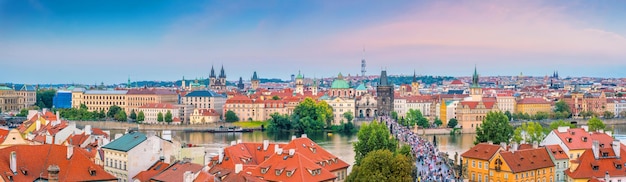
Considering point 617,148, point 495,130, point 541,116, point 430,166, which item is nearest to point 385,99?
point 541,116

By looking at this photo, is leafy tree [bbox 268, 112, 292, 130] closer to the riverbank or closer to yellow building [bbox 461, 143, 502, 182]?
the riverbank

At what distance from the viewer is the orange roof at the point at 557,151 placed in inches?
1535

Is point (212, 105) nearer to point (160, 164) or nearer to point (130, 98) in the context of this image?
point (130, 98)

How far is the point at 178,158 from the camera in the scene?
35594 millimetres

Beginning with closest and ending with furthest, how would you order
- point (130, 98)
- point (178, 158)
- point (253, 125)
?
point (178, 158) → point (253, 125) → point (130, 98)

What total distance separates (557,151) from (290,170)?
664 inches

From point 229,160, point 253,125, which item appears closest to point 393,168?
point 229,160

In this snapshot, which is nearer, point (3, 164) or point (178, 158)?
point (3, 164)

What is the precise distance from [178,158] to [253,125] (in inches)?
2818

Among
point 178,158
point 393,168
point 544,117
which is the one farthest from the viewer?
point 544,117

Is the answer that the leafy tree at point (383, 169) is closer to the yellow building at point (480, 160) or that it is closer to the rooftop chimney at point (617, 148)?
the yellow building at point (480, 160)

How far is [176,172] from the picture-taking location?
28609 mm

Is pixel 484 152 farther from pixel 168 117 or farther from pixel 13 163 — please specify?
pixel 168 117

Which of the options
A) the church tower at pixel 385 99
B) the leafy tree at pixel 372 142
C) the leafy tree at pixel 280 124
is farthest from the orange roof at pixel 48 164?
the church tower at pixel 385 99
